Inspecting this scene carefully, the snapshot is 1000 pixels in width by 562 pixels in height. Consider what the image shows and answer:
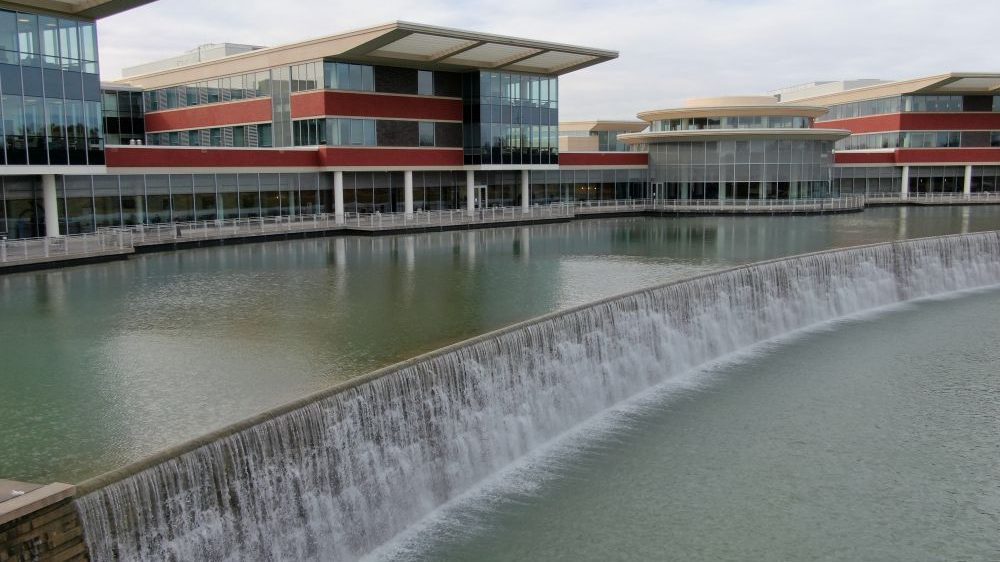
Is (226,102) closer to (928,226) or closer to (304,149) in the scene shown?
(304,149)

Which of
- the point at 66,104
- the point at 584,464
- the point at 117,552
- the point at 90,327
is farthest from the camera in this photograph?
the point at 66,104

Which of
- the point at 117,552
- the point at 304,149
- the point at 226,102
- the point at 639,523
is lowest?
the point at 639,523

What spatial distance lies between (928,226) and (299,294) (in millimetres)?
34598

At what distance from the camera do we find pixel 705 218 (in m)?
55.7

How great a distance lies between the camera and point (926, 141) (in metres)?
68.4

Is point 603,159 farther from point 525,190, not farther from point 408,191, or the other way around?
point 408,191

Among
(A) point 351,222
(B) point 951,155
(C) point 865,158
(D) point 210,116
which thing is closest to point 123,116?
(D) point 210,116

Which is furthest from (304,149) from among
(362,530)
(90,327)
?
(362,530)

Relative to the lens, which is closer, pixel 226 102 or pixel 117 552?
pixel 117 552

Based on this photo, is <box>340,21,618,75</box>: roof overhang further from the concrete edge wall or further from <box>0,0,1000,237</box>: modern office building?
the concrete edge wall

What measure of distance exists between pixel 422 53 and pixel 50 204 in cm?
1990

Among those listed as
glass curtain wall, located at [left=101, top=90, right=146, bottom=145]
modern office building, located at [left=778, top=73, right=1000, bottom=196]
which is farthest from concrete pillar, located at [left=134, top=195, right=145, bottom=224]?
modern office building, located at [left=778, top=73, right=1000, bottom=196]

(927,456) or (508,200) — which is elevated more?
(508,200)

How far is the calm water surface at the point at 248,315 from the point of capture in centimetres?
1258
